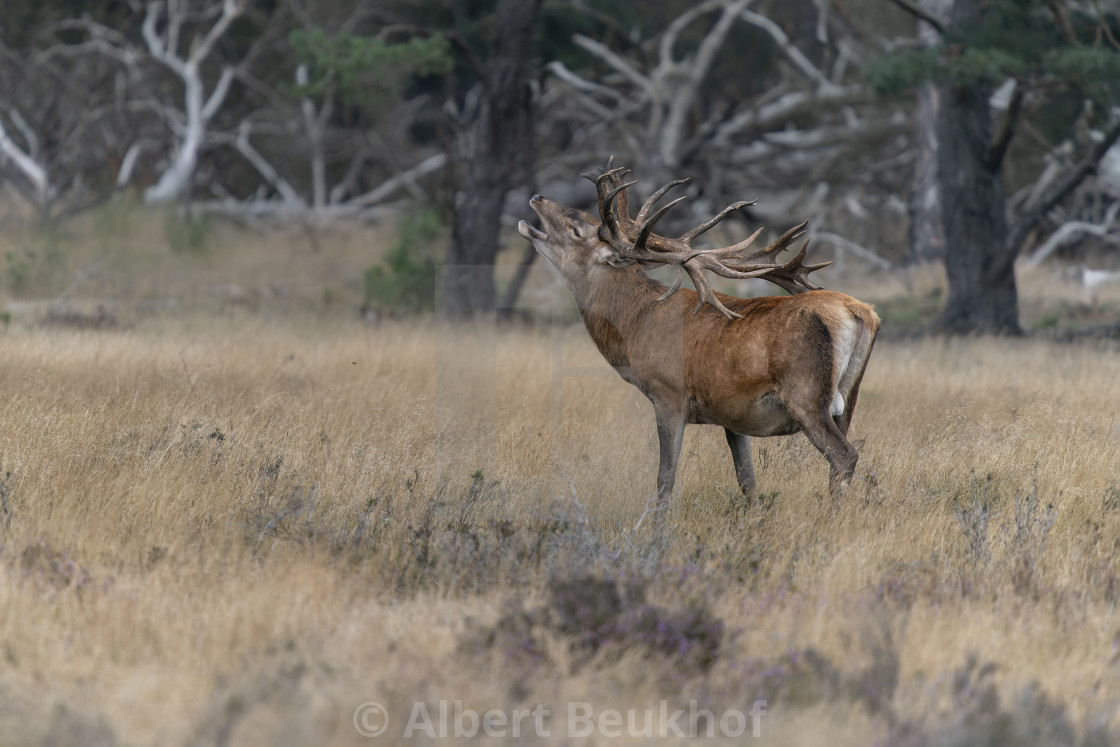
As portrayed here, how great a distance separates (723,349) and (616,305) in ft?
2.68

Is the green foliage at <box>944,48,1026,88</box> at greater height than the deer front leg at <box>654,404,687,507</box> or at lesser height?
greater

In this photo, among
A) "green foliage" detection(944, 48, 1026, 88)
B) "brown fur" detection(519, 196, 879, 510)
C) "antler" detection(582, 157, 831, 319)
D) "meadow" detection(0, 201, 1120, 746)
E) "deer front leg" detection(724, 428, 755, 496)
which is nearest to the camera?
"meadow" detection(0, 201, 1120, 746)

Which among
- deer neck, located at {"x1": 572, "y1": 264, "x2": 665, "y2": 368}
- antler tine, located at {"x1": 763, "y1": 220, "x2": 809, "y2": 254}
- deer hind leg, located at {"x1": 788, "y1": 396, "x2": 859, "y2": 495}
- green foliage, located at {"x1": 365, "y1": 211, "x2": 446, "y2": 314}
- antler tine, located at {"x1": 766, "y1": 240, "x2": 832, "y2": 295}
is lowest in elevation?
green foliage, located at {"x1": 365, "y1": 211, "x2": 446, "y2": 314}

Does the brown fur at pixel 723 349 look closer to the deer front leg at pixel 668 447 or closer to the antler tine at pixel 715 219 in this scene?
the deer front leg at pixel 668 447

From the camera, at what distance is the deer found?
535 centimetres

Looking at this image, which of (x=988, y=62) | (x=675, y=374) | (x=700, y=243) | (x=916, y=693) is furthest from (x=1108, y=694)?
(x=700, y=243)

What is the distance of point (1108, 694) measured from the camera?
3752 mm

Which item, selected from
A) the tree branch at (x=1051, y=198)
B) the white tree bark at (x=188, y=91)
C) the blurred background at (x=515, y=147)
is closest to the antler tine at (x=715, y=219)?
the blurred background at (x=515, y=147)

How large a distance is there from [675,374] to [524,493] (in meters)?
0.97

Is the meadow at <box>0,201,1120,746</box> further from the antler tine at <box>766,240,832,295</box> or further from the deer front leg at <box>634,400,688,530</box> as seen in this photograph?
the antler tine at <box>766,240,832,295</box>

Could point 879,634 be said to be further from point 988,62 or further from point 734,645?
point 988,62

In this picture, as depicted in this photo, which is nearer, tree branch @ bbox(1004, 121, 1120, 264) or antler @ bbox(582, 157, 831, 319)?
antler @ bbox(582, 157, 831, 319)

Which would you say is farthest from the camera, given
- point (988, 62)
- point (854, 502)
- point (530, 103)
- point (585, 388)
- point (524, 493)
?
point (530, 103)

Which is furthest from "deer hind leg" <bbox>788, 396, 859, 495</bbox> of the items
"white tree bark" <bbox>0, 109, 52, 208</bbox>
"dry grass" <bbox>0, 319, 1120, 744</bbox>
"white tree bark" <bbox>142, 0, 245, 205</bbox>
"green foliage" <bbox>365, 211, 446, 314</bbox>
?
"white tree bark" <bbox>142, 0, 245, 205</bbox>
